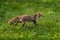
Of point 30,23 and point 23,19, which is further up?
point 23,19

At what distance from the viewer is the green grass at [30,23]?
27.4 feet

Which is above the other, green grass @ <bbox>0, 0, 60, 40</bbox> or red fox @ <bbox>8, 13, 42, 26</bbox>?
red fox @ <bbox>8, 13, 42, 26</bbox>

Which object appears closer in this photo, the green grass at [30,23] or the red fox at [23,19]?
the green grass at [30,23]

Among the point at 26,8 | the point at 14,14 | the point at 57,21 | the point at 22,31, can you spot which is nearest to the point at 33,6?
the point at 26,8

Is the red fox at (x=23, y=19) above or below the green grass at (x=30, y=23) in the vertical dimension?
above

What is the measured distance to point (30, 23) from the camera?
9359 mm

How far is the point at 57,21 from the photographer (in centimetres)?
963

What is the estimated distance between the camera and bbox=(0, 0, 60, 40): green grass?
27.4 ft

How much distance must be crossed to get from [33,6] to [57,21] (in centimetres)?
201

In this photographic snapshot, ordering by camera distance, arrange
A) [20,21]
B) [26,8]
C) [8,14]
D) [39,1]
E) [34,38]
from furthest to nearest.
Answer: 1. [39,1]
2. [26,8]
3. [8,14]
4. [20,21]
5. [34,38]

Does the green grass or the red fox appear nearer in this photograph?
the green grass

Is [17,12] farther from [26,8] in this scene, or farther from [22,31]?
[22,31]

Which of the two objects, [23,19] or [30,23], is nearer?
[23,19]

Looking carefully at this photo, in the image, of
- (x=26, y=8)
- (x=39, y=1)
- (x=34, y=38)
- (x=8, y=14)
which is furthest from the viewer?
(x=39, y=1)
